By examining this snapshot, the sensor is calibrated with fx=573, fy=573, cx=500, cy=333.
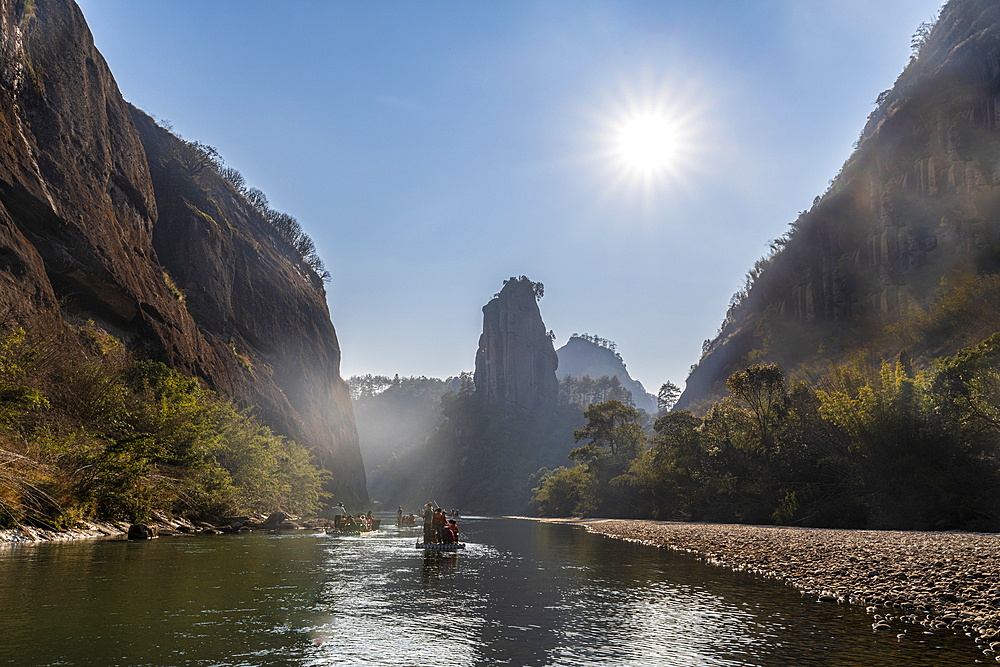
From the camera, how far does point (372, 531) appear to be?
4422 cm

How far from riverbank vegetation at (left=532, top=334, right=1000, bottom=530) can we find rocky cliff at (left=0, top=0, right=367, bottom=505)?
48288 millimetres

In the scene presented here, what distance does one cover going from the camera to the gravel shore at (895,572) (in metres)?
11.9

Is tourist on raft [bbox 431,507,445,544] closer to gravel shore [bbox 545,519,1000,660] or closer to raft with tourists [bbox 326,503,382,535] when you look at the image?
gravel shore [bbox 545,519,1000,660]

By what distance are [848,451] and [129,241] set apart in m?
60.4

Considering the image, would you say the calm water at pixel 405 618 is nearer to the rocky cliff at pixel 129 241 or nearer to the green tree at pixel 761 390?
the rocky cliff at pixel 129 241

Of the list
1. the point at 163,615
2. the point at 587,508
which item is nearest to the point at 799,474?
the point at 163,615

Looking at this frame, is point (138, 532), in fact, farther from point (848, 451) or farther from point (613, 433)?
point (613, 433)

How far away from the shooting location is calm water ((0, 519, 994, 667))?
9117 mm

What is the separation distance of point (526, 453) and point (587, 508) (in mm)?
85326

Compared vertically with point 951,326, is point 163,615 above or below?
below

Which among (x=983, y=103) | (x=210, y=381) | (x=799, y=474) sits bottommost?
(x=799, y=474)

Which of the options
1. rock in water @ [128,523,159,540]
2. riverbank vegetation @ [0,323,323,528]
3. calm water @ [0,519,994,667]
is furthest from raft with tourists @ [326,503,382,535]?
calm water @ [0,519,994,667]

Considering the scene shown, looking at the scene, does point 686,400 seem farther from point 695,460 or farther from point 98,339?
point 98,339

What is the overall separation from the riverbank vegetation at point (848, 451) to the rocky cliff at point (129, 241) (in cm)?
4829
